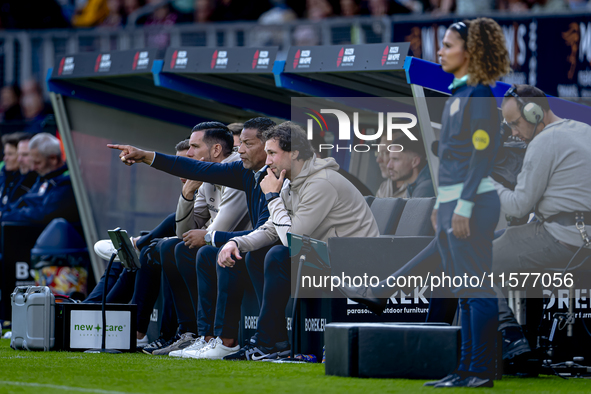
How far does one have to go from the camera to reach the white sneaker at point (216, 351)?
640cm

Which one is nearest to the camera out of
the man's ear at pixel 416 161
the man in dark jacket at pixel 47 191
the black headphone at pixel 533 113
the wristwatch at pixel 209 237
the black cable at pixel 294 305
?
the black headphone at pixel 533 113

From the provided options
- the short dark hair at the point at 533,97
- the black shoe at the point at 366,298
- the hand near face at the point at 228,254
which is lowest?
the black shoe at the point at 366,298

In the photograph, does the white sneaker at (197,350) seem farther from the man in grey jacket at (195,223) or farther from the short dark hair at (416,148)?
the short dark hair at (416,148)

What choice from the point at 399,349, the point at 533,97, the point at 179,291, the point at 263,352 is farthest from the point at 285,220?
the point at 533,97

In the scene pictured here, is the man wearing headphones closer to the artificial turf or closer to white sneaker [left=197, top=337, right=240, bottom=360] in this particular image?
the artificial turf

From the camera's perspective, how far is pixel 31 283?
386 inches

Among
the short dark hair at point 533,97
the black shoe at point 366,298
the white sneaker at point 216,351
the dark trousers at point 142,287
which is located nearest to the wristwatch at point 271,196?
the black shoe at point 366,298

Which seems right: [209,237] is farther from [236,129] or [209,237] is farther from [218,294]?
[236,129]

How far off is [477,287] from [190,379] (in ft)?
5.08

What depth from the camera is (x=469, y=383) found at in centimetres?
457

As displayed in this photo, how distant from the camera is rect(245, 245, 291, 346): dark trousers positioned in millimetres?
6152

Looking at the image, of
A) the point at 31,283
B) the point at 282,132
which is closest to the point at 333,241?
the point at 282,132

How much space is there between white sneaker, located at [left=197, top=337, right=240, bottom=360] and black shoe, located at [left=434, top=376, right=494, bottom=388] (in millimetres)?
2177

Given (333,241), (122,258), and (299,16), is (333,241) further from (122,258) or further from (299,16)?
(299,16)
